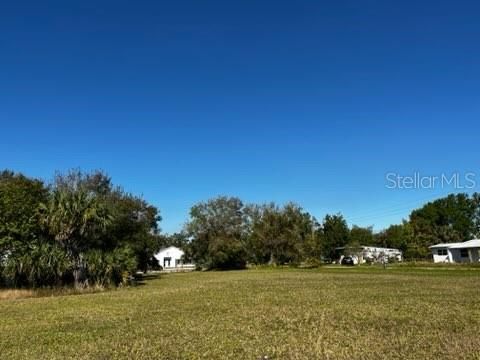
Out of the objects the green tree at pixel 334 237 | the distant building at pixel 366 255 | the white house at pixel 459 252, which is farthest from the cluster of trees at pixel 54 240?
the green tree at pixel 334 237

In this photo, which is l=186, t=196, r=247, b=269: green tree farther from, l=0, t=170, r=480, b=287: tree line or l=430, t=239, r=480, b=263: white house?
l=430, t=239, r=480, b=263: white house

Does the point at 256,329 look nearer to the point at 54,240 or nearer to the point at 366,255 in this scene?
the point at 54,240

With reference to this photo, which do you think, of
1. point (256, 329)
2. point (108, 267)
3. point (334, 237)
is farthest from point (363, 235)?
point (256, 329)

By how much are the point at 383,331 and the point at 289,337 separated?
2.03m

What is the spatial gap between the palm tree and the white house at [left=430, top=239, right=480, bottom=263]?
45134mm

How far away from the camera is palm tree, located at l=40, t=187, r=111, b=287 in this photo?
25.9 metres

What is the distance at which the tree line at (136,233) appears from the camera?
25312 millimetres

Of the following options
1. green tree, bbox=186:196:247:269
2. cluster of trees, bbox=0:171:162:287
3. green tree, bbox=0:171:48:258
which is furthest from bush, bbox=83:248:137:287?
green tree, bbox=186:196:247:269

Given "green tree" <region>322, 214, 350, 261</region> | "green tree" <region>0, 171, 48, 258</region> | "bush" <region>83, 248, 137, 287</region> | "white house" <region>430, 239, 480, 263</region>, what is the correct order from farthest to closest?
"green tree" <region>322, 214, 350, 261</region>
"white house" <region>430, 239, 480, 263</region>
"bush" <region>83, 248, 137, 287</region>
"green tree" <region>0, 171, 48, 258</region>

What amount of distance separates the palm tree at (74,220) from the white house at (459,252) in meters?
45.1

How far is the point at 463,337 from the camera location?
8.81m

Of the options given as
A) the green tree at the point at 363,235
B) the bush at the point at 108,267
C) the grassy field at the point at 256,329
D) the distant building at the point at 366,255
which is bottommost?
the grassy field at the point at 256,329

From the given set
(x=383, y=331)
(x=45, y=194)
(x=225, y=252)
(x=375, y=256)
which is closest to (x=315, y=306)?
(x=383, y=331)

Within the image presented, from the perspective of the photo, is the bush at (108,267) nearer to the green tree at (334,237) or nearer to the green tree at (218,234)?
the green tree at (218,234)
